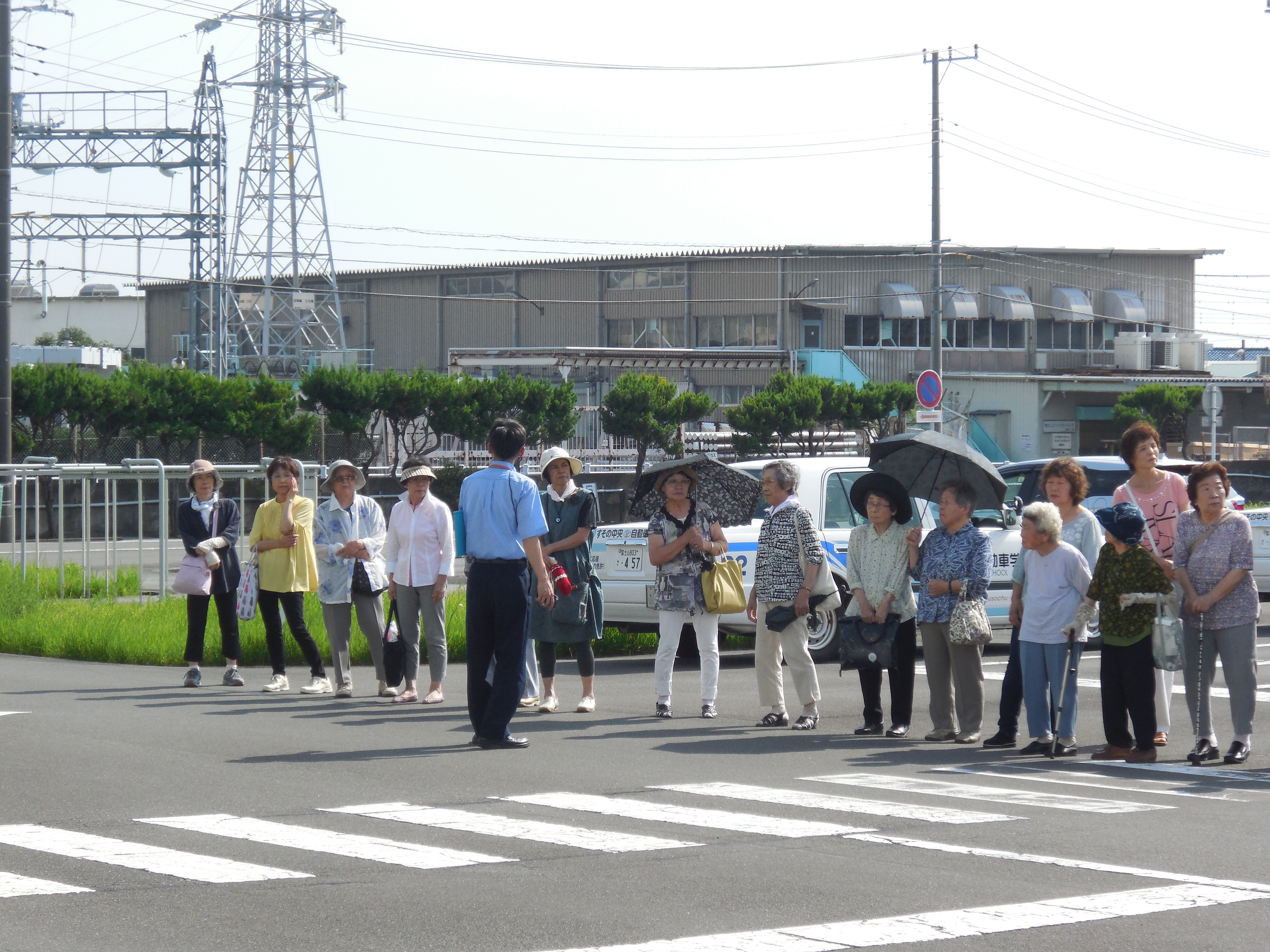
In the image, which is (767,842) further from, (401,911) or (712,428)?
(712,428)

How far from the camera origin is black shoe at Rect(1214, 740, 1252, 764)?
961 cm

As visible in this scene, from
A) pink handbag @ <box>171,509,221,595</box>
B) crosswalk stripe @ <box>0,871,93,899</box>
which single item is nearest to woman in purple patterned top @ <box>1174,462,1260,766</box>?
crosswalk stripe @ <box>0,871,93,899</box>

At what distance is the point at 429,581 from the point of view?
12258 millimetres

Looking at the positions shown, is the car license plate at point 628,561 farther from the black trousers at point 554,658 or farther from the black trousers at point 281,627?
the black trousers at point 281,627

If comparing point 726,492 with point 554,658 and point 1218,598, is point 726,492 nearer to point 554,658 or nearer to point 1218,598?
point 554,658

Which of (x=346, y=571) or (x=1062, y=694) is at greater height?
(x=346, y=571)

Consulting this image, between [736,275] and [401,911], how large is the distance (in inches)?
2650

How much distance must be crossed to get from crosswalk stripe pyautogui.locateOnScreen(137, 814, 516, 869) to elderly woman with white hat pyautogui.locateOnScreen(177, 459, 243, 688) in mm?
6035

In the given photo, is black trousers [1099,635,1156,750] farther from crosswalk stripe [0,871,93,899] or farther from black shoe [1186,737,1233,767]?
crosswalk stripe [0,871,93,899]

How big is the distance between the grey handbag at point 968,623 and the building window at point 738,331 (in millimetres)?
61730

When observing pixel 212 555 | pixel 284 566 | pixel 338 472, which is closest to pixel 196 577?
pixel 212 555

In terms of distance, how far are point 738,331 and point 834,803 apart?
65.0 metres

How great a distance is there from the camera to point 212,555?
13320 millimetres

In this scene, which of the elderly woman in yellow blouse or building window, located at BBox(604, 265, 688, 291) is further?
building window, located at BBox(604, 265, 688, 291)
